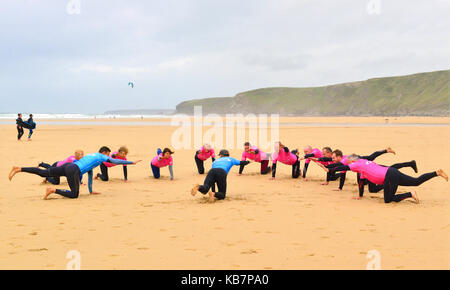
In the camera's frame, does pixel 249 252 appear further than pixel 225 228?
No

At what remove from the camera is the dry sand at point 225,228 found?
517 centimetres

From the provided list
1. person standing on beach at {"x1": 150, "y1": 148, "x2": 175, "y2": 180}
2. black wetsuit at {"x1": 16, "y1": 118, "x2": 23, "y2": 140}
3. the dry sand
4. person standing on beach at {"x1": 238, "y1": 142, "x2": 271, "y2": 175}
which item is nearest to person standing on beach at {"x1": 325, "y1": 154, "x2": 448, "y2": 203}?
the dry sand

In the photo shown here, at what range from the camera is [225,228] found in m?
6.83

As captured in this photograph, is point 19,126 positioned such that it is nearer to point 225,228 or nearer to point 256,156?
point 256,156

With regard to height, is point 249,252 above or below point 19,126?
below

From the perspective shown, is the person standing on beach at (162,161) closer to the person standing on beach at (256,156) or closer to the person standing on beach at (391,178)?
the person standing on beach at (256,156)

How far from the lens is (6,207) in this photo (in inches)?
338

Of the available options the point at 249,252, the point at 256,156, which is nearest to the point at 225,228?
the point at 249,252

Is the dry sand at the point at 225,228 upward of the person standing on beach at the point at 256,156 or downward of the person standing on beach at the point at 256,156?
downward

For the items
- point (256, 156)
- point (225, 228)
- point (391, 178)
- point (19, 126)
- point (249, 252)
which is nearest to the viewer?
point (249, 252)

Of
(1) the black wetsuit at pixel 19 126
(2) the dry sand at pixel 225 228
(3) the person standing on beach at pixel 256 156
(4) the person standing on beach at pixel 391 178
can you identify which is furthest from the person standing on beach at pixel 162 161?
(1) the black wetsuit at pixel 19 126
